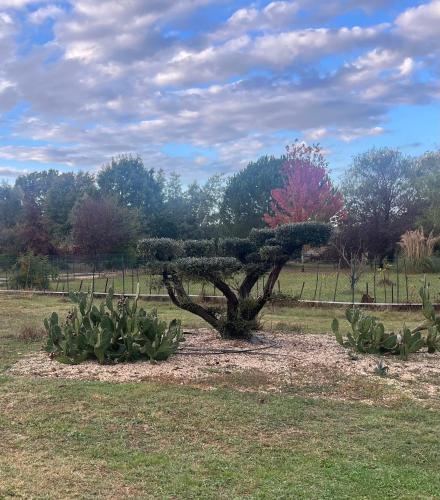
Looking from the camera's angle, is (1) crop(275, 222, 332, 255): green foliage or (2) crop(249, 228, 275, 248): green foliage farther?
(2) crop(249, 228, 275, 248): green foliage

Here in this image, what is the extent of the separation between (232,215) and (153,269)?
125 feet

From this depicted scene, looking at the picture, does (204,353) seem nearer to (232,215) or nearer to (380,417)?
(380,417)

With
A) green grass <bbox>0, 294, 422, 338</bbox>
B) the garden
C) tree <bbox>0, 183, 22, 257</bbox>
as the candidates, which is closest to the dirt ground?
the garden

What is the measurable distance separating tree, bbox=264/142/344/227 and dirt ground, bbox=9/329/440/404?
25945mm

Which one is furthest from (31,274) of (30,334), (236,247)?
(236,247)

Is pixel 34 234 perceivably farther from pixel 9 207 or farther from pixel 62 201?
pixel 9 207

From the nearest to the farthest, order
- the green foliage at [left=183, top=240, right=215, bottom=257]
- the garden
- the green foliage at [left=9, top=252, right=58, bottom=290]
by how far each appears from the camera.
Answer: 1. the garden
2. the green foliage at [left=183, top=240, right=215, bottom=257]
3. the green foliage at [left=9, top=252, right=58, bottom=290]

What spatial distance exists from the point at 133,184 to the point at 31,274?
123 ft

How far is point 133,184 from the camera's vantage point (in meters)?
→ 56.9

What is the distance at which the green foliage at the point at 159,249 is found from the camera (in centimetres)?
770

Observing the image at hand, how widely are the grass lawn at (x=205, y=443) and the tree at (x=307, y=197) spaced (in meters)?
28.1

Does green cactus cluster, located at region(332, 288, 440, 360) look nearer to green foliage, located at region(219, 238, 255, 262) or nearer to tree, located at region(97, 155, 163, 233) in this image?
green foliage, located at region(219, 238, 255, 262)

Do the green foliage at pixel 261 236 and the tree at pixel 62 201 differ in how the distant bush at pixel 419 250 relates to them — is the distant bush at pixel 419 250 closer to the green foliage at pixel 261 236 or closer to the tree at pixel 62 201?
the green foliage at pixel 261 236

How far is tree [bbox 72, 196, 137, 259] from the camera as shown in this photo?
36.6 metres
